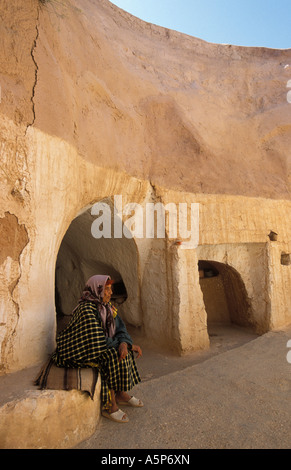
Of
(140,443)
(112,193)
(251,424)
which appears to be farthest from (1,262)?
(251,424)

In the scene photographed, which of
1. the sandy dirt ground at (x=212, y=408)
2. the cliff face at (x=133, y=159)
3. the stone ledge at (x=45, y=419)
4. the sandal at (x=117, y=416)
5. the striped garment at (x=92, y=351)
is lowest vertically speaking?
the sandy dirt ground at (x=212, y=408)

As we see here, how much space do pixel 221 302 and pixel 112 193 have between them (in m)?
3.80

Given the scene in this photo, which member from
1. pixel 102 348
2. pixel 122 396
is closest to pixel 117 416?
pixel 122 396

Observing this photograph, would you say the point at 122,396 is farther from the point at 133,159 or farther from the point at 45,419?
the point at 133,159

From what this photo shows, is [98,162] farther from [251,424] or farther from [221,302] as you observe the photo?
[221,302]

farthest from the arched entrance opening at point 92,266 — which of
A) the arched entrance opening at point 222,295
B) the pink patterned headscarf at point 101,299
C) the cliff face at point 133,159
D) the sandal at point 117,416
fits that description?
the sandal at point 117,416

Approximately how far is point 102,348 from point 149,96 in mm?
4496

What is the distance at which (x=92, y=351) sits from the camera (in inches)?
93.5

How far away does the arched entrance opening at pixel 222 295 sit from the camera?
6.13 m

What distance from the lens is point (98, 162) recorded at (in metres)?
3.78

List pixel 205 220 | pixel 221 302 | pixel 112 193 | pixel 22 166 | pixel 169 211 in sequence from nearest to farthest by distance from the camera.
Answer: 1. pixel 22 166
2. pixel 112 193
3. pixel 169 211
4. pixel 205 220
5. pixel 221 302

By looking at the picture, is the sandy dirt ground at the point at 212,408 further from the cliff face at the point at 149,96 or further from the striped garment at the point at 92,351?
the cliff face at the point at 149,96

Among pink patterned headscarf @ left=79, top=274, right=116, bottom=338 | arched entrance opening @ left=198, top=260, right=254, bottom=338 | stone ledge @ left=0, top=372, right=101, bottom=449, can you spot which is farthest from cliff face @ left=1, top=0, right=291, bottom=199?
stone ledge @ left=0, top=372, right=101, bottom=449

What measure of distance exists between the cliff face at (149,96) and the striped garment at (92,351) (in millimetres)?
1802
